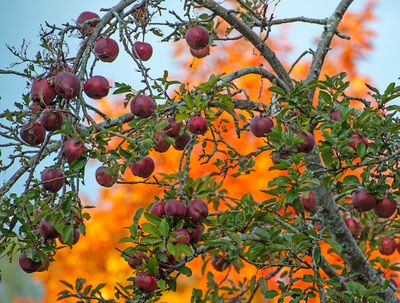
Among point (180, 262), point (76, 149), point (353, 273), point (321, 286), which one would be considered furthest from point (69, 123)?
point (353, 273)

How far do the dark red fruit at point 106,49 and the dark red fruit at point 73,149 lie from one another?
0.35 m

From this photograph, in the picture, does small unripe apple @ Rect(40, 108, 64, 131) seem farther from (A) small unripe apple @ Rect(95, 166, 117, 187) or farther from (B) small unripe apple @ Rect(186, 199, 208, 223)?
(B) small unripe apple @ Rect(186, 199, 208, 223)

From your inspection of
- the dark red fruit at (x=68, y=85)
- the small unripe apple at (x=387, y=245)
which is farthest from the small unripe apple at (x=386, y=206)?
the small unripe apple at (x=387, y=245)

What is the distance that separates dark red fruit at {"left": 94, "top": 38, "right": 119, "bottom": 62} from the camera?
7.38 ft

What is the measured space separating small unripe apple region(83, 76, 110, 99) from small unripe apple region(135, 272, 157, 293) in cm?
65

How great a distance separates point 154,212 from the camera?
2.38m

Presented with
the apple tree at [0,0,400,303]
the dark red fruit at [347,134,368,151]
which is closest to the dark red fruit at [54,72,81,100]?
the apple tree at [0,0,400,303]

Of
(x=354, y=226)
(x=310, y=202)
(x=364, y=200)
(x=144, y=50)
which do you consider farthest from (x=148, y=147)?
(x=354, y=226)

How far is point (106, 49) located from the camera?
2.25m

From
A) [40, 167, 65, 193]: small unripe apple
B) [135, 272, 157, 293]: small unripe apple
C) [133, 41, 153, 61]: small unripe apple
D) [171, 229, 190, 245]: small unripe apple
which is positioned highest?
[133, 41, 153, 61]: small unripe apple

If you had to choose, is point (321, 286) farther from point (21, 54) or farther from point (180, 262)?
point (21, 54)

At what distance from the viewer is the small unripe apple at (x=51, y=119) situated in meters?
2.07

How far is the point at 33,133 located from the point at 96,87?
0.78ft

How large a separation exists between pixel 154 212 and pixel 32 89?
0.61 metres
